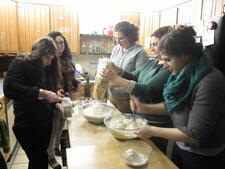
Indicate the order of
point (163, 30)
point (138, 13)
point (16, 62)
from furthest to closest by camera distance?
point (138, 13), point (16, 62), point (163, 30)

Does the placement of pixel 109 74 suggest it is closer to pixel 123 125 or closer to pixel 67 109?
pixel 123 125

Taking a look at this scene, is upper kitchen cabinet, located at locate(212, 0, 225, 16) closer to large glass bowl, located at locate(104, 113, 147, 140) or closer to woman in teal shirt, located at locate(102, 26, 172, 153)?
woman in teal shirt, located at locate(102, 26, 172, 153)

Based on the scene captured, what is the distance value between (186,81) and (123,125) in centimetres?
43

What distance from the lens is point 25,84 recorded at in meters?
1.47

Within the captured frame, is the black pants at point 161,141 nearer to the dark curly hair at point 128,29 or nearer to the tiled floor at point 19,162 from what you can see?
the dark curly hair at point 128,29

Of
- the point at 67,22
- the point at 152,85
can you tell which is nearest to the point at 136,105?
the point at 152,85

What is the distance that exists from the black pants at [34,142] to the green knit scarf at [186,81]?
112 centimetres

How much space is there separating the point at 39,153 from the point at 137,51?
3.92ft

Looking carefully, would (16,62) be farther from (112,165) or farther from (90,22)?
(90,22)

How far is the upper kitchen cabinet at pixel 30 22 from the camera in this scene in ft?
11.4

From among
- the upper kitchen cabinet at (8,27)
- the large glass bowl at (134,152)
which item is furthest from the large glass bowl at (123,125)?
the upper kitchen cabinet at (8,27)

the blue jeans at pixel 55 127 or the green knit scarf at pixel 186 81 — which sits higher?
the green knit scarf at pixel 186 81

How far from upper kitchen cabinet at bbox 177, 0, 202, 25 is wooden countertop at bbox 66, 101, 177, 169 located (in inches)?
92.7

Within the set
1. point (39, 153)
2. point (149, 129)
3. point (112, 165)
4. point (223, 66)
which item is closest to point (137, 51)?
point (223, 66)
